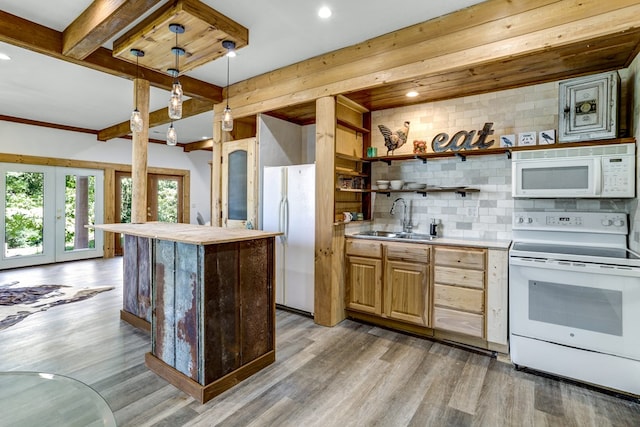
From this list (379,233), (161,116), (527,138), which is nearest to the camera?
(527,138)

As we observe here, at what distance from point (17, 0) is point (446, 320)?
436 centimetres

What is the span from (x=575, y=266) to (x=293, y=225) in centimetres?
253

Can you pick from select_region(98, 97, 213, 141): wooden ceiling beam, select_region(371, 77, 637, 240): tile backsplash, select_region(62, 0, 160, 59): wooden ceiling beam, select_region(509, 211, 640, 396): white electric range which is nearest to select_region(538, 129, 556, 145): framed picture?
select_region(371, 77, 637, 240): tile backsplash

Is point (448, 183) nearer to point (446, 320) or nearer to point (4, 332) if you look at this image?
point (446, 320)

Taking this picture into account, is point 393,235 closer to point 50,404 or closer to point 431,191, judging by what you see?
point 431,191

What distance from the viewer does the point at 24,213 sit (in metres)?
5.87

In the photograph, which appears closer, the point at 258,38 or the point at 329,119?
the point at 258,38

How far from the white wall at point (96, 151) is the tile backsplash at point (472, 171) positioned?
610 cm

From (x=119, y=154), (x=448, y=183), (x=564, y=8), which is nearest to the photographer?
(x=564, y=8)

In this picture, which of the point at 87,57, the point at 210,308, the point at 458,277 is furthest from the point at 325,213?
the point at 87,57

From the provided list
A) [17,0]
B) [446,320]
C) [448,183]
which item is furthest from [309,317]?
[17,0]

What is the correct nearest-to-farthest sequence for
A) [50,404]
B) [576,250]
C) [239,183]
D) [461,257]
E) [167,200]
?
[50,404] → [576,250] → [461,257] → [239,183] → [167,200]

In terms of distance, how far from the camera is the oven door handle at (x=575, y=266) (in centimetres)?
207

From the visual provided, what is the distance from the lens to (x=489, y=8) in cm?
240
